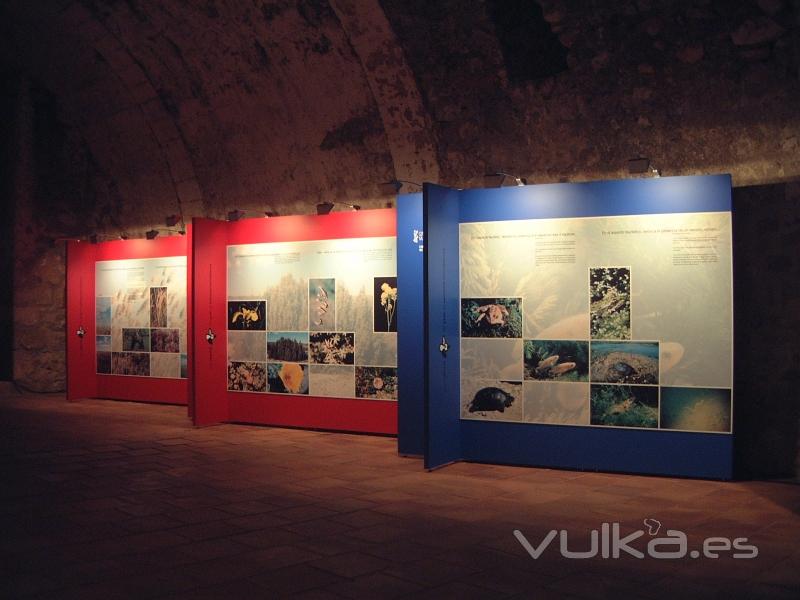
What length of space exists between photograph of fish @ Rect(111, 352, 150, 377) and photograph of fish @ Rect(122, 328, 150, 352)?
0.08 metres

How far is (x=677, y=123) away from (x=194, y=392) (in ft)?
22.0

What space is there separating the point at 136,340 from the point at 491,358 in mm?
7452

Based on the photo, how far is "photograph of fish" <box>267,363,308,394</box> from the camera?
10203 mm

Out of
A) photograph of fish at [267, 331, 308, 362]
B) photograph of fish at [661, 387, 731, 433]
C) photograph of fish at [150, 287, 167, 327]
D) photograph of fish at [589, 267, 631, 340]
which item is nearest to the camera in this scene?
photograph of fish at [661, 387, 731, 433]

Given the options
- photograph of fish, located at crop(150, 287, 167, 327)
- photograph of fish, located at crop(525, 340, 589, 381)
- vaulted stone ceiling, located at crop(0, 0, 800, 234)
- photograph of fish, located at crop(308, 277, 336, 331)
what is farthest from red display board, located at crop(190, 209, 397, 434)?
photograph of fish, located at crop(150, 287, 167, 327)

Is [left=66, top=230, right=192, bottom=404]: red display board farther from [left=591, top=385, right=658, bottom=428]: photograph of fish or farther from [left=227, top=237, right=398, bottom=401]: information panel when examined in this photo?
[left=591, top=385, right=658, bottom=428]: photograph of fish

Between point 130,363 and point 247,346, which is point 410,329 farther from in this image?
point 130,363

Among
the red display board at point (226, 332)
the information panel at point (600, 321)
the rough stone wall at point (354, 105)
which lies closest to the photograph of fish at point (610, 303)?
the information panel at point (600, 321)

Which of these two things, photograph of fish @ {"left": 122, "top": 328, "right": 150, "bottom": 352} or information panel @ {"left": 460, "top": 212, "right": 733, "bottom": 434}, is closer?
information panel @ {"left": 460, "top": 212, "right": 733, "bottom": 434}

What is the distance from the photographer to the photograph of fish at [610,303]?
7629mm

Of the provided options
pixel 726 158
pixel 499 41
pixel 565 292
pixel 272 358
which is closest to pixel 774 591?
pixel 565 292

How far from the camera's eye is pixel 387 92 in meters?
9.88

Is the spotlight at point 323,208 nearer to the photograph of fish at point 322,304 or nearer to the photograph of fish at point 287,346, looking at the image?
the photograph of fish at point 322,304

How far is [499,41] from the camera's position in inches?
348
